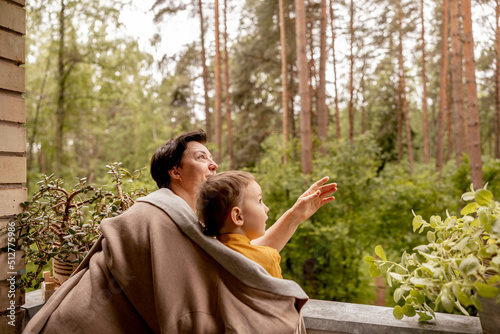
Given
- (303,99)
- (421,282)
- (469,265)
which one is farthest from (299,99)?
(469,265)

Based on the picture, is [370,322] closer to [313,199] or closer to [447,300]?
[447,300]

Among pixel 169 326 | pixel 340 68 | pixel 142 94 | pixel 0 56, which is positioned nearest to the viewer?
pixel 169 326

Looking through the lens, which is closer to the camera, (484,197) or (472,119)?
(484,197)

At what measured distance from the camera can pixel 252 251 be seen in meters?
1.00

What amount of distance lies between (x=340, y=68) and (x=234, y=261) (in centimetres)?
863

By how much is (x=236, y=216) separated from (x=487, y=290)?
0.65m

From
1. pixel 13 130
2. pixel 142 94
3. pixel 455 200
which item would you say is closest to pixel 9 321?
pixel 13 130

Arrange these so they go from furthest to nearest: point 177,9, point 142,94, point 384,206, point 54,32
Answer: point 142,94
point 177,9
point 54,32
point 384,206

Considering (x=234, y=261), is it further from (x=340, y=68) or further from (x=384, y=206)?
(x=340, y=68)

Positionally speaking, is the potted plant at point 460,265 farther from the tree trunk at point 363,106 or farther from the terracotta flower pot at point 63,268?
the tree trunk at point 363,106

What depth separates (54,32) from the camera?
5.67 m

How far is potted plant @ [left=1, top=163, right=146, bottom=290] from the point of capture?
1.50 metres

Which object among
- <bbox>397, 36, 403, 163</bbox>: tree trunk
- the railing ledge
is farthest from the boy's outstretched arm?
<bbox>397, 36, 403, 163</bbox>: tree trunk

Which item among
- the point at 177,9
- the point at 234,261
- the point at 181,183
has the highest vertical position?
the point at 177,9
